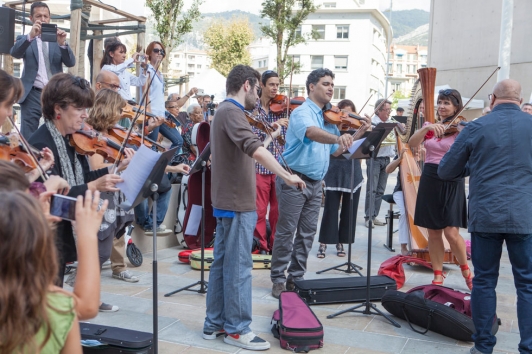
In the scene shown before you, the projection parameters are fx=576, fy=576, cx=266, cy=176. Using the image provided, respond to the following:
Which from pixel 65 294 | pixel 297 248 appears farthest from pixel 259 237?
pixel 65 294

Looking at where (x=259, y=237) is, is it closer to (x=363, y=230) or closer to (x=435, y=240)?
(x=435, y=240)

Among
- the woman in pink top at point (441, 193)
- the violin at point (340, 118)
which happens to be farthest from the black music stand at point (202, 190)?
the woman in pink top at point (441, 193)

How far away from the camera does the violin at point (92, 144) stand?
339 centimetres

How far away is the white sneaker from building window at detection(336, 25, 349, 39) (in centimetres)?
5550

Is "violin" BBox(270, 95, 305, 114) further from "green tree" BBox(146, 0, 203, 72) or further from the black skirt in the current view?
"green tree" BBox(146, 0, 203, 72)

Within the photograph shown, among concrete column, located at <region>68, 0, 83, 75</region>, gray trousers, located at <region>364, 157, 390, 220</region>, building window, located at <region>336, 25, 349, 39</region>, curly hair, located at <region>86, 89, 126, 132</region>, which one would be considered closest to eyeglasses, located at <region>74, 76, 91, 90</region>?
curly hair, located at <region>86, 89, 126, 132</region>

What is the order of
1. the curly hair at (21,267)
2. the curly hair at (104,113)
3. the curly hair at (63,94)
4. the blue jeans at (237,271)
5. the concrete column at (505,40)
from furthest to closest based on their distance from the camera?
the concrete column at (505,40) → the curly hair at (104,113) → the blue jeans at (237,271) → the curly hair at (63,94) → the curly hair at (21,267)

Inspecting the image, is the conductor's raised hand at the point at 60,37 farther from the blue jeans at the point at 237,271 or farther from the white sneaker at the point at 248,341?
the white sneaker at the point at 248,341

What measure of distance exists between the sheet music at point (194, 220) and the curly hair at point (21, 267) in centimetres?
481

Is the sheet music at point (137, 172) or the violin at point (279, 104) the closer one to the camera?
the sheet music at point (137, 172)

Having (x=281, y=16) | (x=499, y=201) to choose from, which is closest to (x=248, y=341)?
(x=499, y=201)

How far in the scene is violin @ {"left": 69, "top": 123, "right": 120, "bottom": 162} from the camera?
3393 millimetres

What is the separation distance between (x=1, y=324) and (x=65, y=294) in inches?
8.4

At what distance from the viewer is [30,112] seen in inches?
253
